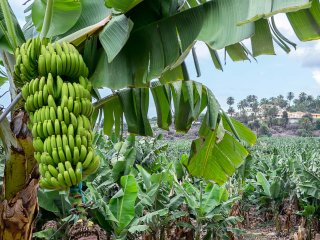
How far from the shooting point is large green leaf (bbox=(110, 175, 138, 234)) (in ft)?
12.5

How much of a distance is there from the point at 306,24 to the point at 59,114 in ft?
5.18

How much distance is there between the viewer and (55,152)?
A: 63.9 inches

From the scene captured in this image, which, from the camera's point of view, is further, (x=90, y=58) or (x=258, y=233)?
(x=258, y=233)

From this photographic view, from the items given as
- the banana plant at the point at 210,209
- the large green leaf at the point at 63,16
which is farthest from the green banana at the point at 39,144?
the banana plant at the point at 210,209

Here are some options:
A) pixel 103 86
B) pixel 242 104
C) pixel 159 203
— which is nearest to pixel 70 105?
pixel 103 86

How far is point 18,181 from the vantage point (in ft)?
7.45

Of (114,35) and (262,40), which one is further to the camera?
(262,40)

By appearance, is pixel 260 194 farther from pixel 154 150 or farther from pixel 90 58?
pixel 90 58

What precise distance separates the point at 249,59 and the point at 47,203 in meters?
2.36

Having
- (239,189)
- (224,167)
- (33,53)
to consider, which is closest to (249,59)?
(224,167)

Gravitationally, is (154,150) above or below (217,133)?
below

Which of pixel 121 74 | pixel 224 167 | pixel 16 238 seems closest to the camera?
pixel 16 238

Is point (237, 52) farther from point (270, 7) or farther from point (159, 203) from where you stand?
point (159, 203)

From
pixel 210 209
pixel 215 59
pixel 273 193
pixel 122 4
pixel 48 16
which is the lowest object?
pixel 273 193
